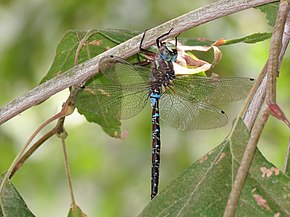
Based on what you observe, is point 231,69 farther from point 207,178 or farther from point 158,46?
point 207,178

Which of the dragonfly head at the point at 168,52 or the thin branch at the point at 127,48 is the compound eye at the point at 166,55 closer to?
the dragonfly head at the point at 168,52

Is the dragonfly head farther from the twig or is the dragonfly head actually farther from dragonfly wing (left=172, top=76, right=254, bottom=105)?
the twig

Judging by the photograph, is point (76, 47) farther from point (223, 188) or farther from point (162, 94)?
point (223, 188)

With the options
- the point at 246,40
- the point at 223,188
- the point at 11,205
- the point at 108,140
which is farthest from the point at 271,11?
the point at 108,140

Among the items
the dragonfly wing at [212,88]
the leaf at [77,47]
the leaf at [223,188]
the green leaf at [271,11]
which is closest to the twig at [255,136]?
the leaf at [223,188]

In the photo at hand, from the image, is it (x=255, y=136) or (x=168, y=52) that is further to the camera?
(x=168, y=52)

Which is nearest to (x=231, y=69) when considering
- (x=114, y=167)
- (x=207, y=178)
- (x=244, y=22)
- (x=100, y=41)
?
(x=244, y=22)
